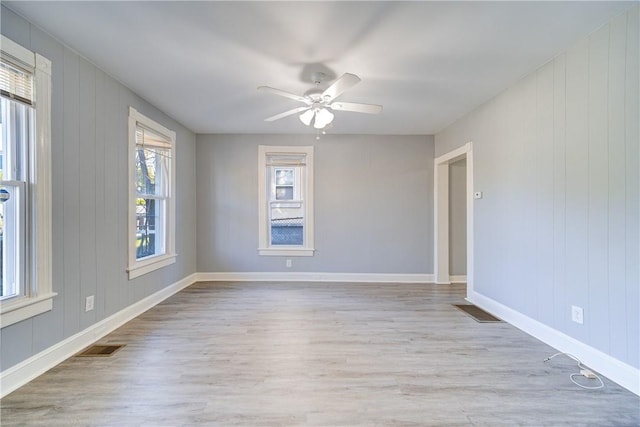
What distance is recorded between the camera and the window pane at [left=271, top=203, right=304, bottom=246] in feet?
17.3

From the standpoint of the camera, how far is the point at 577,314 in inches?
94.1

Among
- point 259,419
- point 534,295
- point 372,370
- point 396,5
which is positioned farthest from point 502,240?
point 259,419

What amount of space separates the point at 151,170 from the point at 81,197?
1.40 meters

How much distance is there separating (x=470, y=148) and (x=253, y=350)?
3.59 m

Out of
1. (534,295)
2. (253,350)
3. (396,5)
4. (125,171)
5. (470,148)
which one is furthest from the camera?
(470,148)

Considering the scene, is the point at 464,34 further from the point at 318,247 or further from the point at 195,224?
the point at 195,224

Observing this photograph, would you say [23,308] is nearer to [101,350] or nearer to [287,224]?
[101,350]

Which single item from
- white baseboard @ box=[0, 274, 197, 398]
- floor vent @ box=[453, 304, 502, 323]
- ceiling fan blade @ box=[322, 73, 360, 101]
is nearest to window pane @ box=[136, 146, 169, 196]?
white baseboard @ box=[0, 274, 197, 398]

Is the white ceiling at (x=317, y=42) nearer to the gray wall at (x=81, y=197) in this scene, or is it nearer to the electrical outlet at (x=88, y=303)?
the gray wall at (x=81, y=197)

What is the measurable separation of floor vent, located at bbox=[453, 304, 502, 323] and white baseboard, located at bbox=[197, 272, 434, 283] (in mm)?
1345

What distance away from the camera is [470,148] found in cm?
400

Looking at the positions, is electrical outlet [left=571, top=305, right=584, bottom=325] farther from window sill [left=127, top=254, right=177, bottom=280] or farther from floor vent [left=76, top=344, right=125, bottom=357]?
window sill [left=127, top=254, right=177, bottom=280]

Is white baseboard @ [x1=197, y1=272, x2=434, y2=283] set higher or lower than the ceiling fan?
lower

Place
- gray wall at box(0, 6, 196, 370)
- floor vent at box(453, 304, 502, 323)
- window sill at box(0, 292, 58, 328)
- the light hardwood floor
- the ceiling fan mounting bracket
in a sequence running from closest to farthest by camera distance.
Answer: the light hardwood floor < window sill at box(0, 292, 58, 328) < gray wall at box(0, 6, 196, 370) < the ceiling fan mounting bracket < floor vent at box(453, 304, 502, 323)
